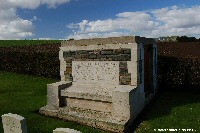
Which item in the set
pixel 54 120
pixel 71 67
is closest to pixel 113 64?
pixel 71 67

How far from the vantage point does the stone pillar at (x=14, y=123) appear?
598 centimetres

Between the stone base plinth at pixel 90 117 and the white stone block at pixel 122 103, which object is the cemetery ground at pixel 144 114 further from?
the white stone block at pixel 122 103

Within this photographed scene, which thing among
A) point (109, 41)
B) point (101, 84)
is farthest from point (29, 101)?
point (109, 41)

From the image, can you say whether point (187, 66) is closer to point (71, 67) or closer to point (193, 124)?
point (193, 124)

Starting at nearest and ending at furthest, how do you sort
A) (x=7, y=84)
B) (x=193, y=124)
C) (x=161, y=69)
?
(x=193, y=124) < (x=161, y=69) < (x=7, y=84)

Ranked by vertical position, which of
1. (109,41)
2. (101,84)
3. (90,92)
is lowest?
(90,92)

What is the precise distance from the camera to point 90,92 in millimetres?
9000

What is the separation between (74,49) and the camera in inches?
400

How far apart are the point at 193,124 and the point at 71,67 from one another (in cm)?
513

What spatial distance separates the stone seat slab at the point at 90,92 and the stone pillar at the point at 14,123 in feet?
10.3

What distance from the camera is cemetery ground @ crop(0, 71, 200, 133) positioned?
26.2 ft

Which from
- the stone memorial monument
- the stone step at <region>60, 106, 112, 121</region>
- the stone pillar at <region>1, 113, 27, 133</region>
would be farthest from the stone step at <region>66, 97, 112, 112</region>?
the stone pillar at <region>1, 113, 27, 133</region>

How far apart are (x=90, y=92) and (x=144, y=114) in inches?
83.9

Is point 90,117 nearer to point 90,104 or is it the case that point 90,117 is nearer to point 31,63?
point 90,104
